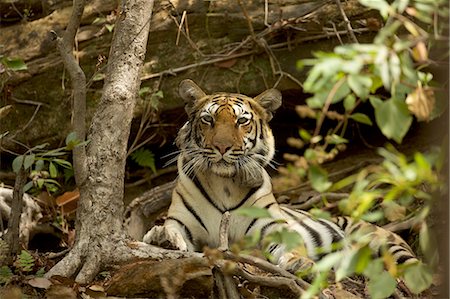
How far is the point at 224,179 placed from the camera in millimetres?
5375

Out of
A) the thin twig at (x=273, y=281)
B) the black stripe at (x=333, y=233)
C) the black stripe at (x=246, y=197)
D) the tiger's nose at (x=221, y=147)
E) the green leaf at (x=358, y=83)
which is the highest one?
the green leaf at (x=358, y=83)

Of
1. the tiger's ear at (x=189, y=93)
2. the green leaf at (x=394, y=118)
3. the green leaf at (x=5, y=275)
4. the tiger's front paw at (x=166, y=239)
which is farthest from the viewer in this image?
the tiger's ear at (x=189, y=93)

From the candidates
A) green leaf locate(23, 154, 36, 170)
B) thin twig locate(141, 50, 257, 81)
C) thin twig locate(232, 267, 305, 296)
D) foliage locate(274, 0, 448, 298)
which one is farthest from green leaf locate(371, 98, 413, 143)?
thin twig locate(141, 50, 257, 81)

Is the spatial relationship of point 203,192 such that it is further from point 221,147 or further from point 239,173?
point 221,147

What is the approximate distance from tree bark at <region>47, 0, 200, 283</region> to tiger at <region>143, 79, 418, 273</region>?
1.51 feet

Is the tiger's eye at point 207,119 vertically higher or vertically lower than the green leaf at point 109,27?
lower

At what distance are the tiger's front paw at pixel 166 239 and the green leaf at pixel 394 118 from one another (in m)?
2.76

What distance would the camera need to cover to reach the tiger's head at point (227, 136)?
5246 millimetres

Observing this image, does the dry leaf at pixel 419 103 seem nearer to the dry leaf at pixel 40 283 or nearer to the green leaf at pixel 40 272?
the dry leaf at pixel 40 283

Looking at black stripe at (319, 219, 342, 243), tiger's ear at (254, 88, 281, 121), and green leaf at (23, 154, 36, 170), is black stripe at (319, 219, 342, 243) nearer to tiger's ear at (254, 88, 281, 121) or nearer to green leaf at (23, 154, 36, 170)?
tiger's ear at (254, 88, 281, 121)

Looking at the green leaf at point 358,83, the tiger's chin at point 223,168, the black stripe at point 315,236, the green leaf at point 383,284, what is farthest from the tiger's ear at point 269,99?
the green leaf at point 358,83

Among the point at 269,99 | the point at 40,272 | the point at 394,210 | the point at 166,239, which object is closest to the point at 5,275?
the point at 40,272

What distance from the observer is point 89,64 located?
281 inches

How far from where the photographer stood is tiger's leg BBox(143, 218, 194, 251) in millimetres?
4969
